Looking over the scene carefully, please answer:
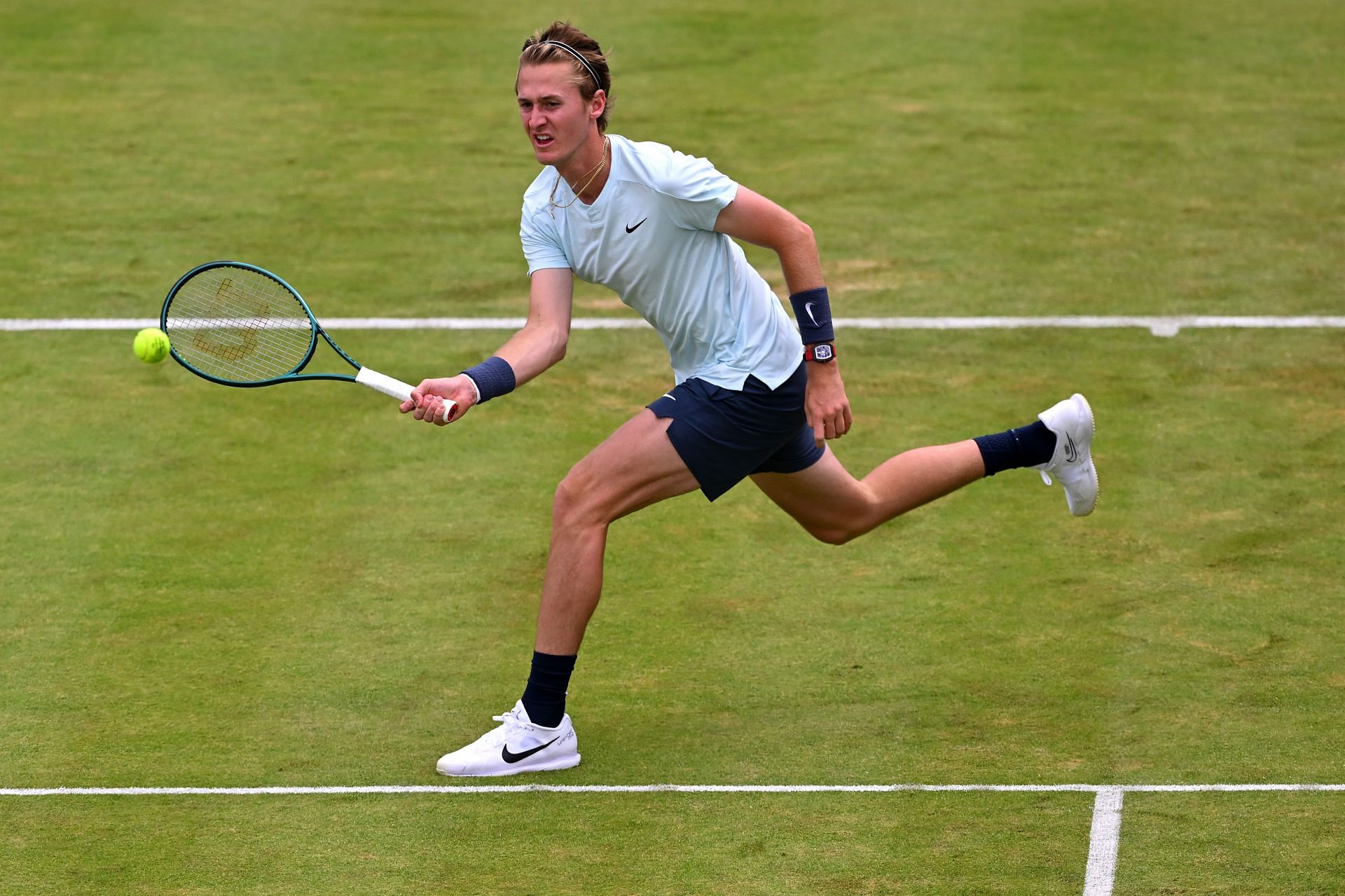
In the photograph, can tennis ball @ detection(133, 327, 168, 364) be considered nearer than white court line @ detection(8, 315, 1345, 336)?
Yes

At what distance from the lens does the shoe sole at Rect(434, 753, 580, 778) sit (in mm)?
5832

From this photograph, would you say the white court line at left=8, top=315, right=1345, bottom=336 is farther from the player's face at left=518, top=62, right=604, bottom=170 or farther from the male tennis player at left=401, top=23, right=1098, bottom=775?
the player's face at left=518, top=62, right=604, bottom=170

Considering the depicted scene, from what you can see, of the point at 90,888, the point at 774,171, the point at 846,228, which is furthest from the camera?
the point at 774,171

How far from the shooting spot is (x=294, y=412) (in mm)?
8828

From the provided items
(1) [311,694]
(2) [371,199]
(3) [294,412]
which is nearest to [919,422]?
(3) [294,412]

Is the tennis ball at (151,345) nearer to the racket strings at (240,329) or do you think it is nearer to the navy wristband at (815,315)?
the racket strings at (240,329)

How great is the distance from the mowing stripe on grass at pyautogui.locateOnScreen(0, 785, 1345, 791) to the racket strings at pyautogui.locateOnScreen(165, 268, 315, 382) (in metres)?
1.36

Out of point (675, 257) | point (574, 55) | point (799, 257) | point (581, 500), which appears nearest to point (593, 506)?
point (581, 500)

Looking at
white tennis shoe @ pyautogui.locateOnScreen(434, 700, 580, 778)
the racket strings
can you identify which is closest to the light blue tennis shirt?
the racket strings

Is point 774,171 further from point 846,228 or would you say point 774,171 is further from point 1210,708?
point 1210,708

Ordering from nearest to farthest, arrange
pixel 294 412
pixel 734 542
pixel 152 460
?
pixel 734 542, pixel 152 460, pixel 294 412

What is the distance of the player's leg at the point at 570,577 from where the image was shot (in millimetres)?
5754

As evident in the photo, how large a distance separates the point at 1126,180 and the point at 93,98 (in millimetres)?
6658

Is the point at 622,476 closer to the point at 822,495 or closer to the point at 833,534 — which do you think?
the point at 822,495
